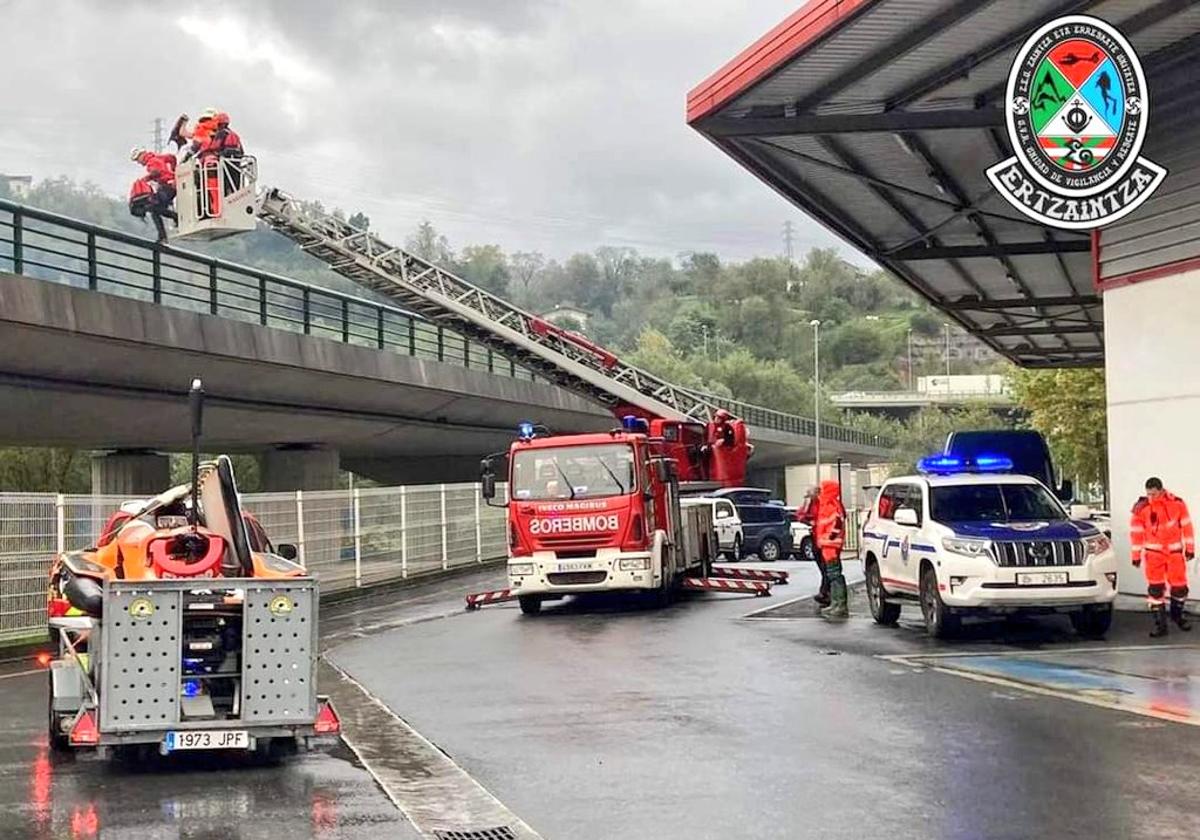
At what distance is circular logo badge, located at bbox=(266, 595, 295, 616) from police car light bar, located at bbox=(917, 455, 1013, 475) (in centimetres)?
1302

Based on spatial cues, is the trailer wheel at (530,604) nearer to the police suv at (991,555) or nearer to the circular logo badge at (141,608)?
the police suv at (991,555)

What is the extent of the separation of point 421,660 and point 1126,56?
9.38 metres

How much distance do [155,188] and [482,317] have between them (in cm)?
648

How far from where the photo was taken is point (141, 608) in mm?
8641

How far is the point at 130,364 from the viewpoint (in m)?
22.5

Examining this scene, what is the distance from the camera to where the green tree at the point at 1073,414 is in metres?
46.5

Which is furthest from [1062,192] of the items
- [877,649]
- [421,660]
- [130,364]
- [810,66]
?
[130,364]

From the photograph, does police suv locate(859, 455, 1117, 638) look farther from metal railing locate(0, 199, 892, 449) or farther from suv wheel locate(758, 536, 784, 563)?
suv wheel locate(758, 536, 784, 563)

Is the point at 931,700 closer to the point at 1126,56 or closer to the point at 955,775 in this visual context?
the point at 955,775

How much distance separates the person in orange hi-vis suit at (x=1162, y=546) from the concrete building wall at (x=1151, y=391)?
4.63 feet

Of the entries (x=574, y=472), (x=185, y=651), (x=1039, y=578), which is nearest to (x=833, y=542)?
(x=574, y=472)

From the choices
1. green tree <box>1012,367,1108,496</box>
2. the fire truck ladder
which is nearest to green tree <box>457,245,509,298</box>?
green tree <box>1012,367,1108,496</box>

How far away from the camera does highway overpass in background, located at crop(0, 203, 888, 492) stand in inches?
795

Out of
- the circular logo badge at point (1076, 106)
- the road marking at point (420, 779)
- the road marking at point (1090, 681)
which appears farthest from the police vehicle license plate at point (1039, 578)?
the road marking at point (420, 779)
